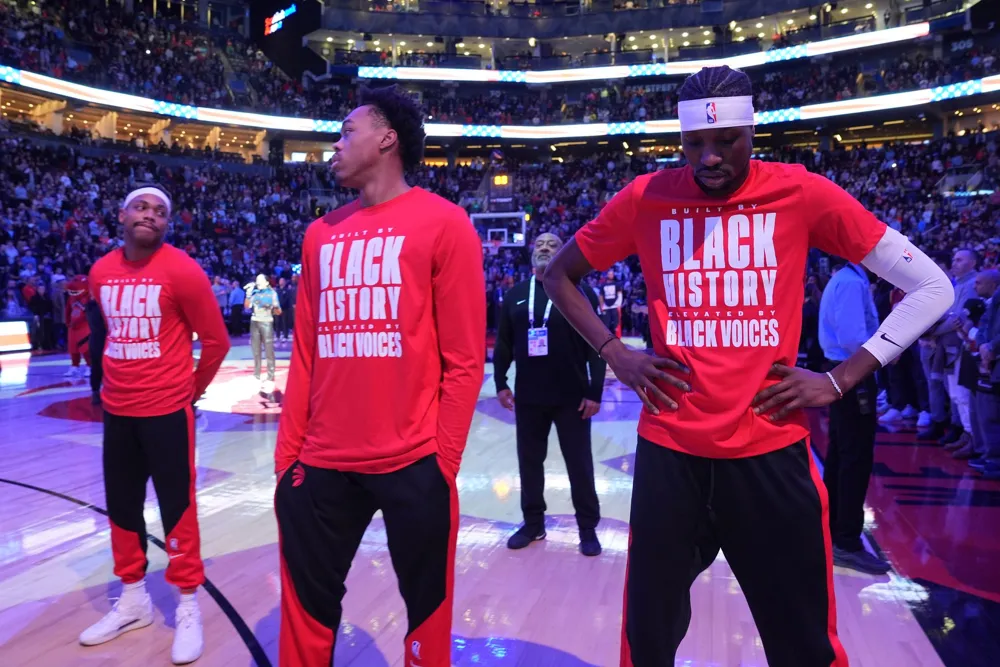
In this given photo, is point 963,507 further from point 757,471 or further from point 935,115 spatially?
point 935,115

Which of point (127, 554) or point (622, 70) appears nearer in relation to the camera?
point (127, 554)

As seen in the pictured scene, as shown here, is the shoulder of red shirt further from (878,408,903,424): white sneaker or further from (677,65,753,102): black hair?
(878,408,903,424): white sneaker

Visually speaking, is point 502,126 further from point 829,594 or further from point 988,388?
point 829,594

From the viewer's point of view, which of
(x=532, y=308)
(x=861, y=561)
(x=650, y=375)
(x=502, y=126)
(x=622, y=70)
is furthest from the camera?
(x=502, y=126)

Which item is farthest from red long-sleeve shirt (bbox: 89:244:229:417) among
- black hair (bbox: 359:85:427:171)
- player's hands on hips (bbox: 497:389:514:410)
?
player's hands on hips (bbox: 497:389:514:410)

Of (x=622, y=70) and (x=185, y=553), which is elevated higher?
(x=622, y=70)

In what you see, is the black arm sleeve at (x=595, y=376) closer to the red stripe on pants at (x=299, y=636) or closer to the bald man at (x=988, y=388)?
the red stripe on pants at (x=299, y=636)

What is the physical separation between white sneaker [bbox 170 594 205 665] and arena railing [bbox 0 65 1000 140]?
27.4m

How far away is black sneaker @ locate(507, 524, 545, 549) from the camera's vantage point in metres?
4.14

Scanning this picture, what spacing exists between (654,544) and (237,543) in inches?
129

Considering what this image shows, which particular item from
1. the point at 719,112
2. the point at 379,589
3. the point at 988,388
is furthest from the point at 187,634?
the point at 988,388

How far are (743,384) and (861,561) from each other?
2.76 m

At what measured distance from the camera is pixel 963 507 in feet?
16.3

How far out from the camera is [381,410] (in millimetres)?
1885
